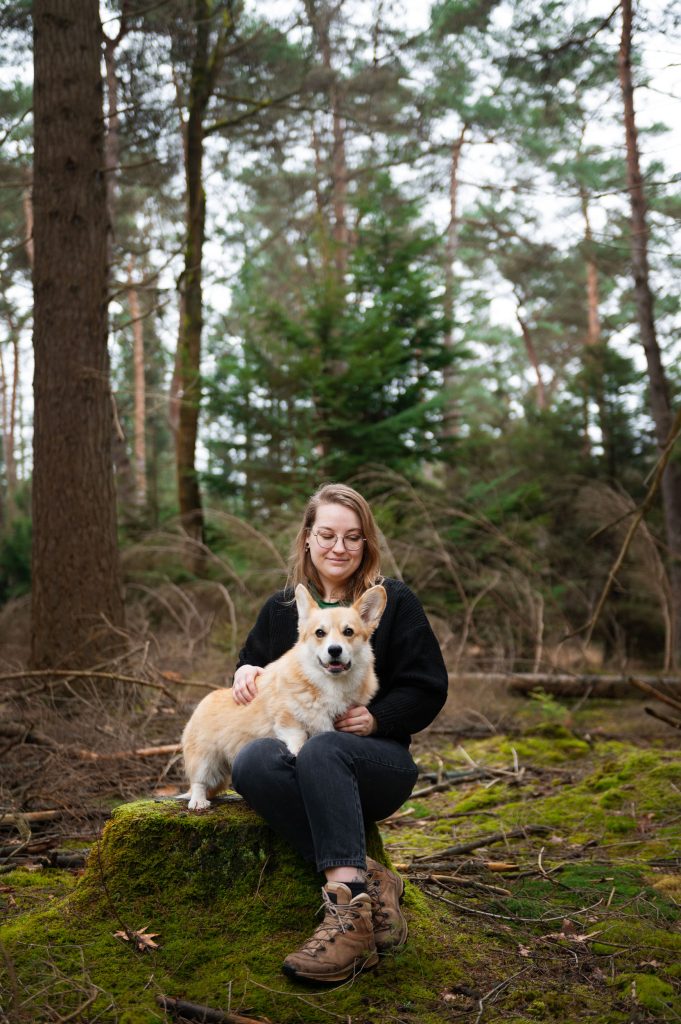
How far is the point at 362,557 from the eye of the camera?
4.39m

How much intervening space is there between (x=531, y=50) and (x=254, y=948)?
1057 centimetres

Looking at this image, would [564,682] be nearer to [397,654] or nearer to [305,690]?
[397,654]

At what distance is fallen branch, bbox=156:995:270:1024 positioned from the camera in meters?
2.91

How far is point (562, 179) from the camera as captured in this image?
19.7 metres

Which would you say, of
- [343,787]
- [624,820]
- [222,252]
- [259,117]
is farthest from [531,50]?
[222,252]

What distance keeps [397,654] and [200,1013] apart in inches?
69.9

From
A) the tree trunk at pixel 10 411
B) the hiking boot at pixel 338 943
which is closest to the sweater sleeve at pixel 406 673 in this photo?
the hiking boot at pixel 338 943

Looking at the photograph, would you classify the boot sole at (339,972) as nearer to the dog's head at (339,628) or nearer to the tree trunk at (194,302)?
the dog's head at (339,628)

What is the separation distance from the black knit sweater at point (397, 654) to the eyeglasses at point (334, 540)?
0.97ft

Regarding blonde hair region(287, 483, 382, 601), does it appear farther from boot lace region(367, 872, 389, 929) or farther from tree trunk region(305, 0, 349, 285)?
tree trunk region(305, 0, 349, 285)

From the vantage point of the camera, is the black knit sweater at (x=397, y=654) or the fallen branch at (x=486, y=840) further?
the fallen branch at (x=486, y=840)

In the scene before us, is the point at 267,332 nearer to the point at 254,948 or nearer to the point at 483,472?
the point at 483,472

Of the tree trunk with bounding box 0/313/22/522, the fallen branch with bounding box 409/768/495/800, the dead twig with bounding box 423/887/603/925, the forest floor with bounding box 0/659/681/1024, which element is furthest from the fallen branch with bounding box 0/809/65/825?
the tree trunk with bounding box 0/313/22/522

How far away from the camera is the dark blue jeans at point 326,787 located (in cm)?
334
